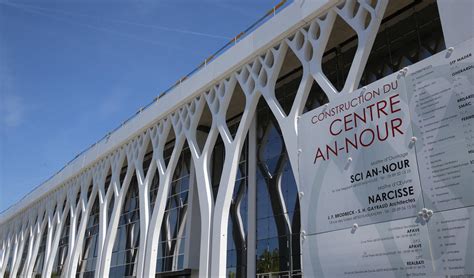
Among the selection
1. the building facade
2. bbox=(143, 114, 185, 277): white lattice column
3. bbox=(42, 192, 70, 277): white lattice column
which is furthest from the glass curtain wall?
bbox=(143, 114, 185, 277): white lattice column

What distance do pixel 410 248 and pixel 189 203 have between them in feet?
52.3

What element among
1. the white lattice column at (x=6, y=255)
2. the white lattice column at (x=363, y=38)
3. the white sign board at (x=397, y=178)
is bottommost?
the white sign board at (x=397, y=178)

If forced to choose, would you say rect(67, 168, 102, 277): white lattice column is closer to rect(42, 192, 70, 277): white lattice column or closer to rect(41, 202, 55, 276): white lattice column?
rect(42, 192, 70, 277): white lattice column

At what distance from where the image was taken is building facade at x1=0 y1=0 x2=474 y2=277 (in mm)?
14195

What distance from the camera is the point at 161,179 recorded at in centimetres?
2106

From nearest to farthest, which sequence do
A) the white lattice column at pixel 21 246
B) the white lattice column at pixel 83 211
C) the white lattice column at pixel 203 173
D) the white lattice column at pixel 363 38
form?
1. the white lattice column at pixel 363 38
2. the white lattice column at pixel 203 173
3. the white lattice column at pixel 83 211
4. the white lattice column at pixel 21 246

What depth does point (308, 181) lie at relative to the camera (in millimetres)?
9148

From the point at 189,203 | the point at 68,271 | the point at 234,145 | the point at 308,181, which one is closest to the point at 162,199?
the point at 189,203

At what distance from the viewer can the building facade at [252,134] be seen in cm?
1420

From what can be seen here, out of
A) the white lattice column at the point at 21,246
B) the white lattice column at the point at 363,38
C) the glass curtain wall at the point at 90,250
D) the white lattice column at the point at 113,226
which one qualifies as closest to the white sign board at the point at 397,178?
the white lattice column at the point at 363,38

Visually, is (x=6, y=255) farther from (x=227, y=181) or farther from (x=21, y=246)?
(x=227, y=181)

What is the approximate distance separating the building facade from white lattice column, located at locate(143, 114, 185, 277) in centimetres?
6

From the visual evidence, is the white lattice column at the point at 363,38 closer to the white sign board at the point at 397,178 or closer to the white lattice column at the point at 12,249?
the white sign board at the point at 397,178

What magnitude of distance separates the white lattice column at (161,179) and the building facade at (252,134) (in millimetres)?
56
